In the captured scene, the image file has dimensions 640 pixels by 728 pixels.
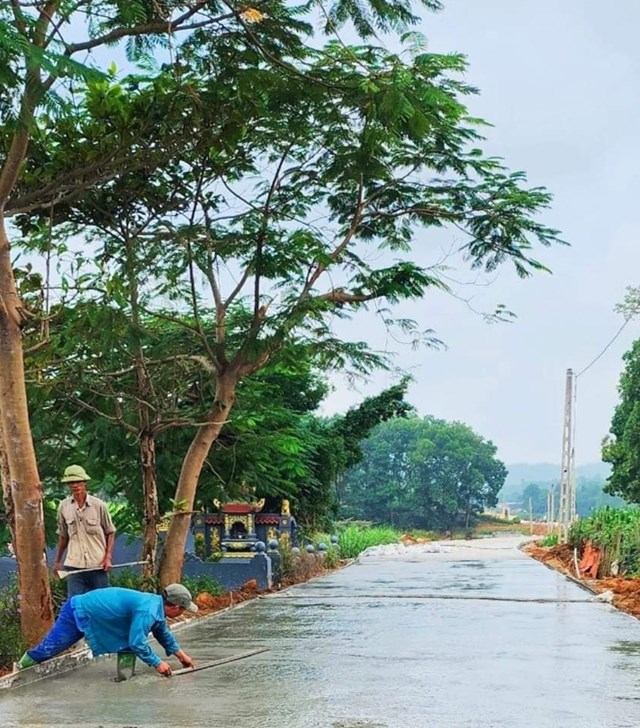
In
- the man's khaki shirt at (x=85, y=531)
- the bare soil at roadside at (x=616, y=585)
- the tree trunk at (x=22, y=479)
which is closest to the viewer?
the tree trunk at (x=22, y=479)

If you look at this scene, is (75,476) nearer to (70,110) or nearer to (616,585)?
(70,110)

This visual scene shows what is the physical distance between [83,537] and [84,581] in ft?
1.31

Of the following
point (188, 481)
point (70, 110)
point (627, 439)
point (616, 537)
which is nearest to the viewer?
point (70, 110)

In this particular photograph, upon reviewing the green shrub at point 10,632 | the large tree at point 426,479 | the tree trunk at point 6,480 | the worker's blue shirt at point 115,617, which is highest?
the large tree at point 426,479

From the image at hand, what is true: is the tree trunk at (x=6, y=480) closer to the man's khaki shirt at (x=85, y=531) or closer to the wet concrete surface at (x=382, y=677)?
the man's khaki shirt at (x=85, y=531)

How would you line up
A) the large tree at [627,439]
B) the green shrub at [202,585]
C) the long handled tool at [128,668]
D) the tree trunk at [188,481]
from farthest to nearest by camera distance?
the large tree at [627,439] < the green shrub at [202,585] < the tree trunk at [188,481] < the long handled tool at [128,668]

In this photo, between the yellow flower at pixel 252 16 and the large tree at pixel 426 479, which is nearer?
the yellow flower at pixel 252 16

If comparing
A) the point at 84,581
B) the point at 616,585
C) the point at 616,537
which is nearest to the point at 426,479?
the point at 616,537

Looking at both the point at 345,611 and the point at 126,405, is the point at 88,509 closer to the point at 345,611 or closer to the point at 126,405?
the point at 126,405

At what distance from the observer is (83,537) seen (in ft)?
31.4

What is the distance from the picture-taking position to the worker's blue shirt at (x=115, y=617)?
7.98m

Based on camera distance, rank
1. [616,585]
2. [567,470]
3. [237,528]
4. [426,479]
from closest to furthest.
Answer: [616,585]
[237,528]
[567,470]
[426,479]

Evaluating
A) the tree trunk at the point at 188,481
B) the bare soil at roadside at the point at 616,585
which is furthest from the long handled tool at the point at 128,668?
the bare soil at roadside at the point at 616,585

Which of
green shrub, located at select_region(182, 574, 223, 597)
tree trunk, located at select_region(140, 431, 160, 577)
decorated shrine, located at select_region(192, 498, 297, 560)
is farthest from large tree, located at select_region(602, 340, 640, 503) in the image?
tree trunk, located at select_region(140, 431, 160, 577)
